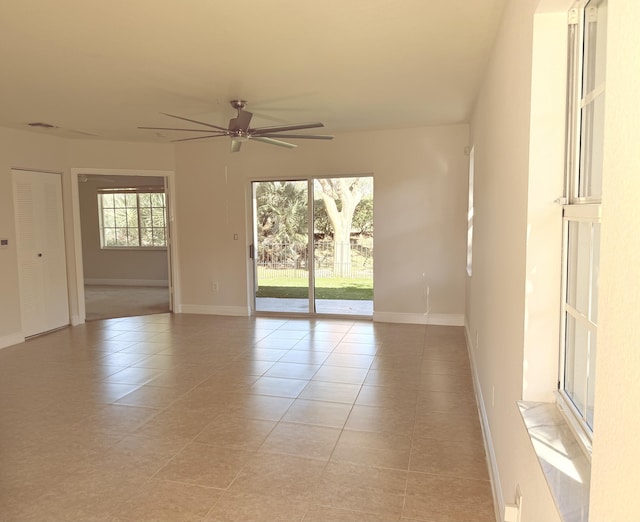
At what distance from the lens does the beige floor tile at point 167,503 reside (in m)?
2.22

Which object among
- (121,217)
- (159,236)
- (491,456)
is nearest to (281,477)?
(491,456)

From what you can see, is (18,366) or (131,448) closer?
(131,448)

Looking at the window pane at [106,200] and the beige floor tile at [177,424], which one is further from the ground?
the window pane at [106,200]

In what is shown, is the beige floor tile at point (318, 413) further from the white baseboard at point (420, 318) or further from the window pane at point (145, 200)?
the window pane at point (145, 200)

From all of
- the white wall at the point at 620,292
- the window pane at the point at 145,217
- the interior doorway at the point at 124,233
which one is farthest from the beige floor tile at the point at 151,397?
the window pane at the point at 145,217

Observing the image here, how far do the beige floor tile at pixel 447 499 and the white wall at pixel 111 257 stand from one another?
8415 mm

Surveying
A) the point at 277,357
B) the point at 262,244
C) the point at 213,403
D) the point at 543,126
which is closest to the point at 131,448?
the point at 213,403

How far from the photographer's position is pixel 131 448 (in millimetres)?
2867

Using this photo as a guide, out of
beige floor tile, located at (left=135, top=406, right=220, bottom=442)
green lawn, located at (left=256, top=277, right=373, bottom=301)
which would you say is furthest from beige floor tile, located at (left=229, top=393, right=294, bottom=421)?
green lawn, located at (left=256, top=277, right=373, bottom=301)

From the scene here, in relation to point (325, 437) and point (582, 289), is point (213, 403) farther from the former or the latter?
point (582, 289)

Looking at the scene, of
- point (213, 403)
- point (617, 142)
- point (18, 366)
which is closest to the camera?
point (617, 142)

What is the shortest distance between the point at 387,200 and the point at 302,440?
3.79 m

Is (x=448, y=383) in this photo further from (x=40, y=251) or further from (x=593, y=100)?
(x=40, y=251)

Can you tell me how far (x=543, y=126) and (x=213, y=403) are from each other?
115 inches
